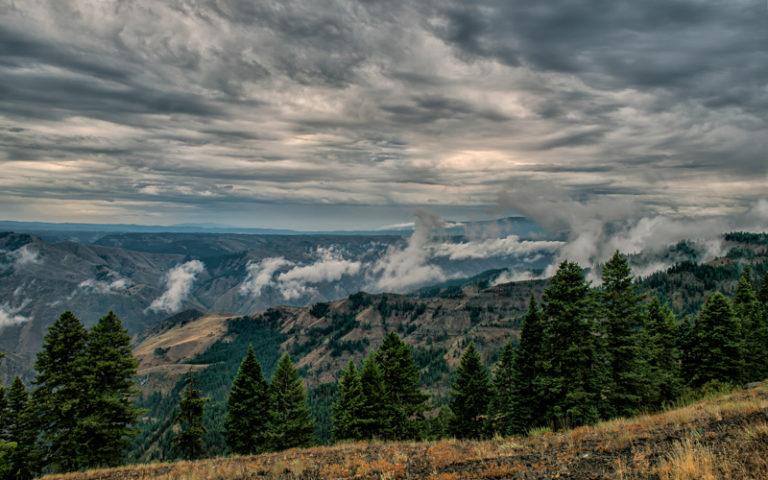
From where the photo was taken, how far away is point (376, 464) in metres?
13.4

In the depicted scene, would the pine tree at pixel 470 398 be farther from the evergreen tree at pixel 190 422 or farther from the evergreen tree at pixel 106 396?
the evergreen tree at pixel 106 396

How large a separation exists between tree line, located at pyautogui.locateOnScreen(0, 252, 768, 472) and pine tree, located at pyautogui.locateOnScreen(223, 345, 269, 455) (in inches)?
3.9

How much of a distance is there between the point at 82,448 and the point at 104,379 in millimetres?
4399

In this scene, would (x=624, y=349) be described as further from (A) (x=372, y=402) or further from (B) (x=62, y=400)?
(B) (x=62, y=400)

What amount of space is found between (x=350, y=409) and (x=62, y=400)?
21.4m

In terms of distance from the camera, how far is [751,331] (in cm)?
4116

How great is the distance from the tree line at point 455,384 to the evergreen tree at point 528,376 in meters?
0.11

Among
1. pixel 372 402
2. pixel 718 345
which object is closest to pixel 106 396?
pixel 372 402

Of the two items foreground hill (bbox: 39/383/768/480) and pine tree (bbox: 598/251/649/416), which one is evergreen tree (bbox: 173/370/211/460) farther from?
pine tree (bbox: 598/251/649/416)

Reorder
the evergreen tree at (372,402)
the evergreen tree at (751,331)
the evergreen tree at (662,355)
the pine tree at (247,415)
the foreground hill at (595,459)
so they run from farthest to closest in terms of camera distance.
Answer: the evergreen tree at (751,331) → the pine tree at (247,415) → the evergreen tree at (372,402) → the evergreen tree at (662,355) → the foreground hill at (595,459)

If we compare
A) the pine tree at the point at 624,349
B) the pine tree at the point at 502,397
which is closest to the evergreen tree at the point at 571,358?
the pine tree at the point at 624,349

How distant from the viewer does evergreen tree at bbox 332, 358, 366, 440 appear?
33.4 meters

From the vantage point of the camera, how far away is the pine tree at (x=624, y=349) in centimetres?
2670

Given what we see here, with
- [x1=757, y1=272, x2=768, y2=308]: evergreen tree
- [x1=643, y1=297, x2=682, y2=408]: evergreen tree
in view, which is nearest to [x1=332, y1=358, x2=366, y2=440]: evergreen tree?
[x1=643, y1=297, x2=682, y2=408]: evergreen tree
